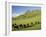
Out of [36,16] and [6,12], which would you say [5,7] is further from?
[36,16]

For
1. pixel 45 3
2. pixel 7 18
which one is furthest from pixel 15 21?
pixel 45 3

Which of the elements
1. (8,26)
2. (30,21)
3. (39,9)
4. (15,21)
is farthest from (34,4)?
(8,26)

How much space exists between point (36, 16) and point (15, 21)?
28cm

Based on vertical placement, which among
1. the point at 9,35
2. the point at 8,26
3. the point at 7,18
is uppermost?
the point at 7,18

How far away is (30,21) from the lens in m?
1.23

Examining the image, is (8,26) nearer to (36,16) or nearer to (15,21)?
(15,21)

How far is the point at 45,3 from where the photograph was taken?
1248mm

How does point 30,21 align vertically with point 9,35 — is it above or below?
above

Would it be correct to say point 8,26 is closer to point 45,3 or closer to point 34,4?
point 34,4

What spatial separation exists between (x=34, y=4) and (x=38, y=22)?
24 cm

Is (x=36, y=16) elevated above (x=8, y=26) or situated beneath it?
elevated above

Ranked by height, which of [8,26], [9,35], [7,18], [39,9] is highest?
[39,9]

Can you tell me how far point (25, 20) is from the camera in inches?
48.1

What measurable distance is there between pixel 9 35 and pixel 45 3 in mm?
625
